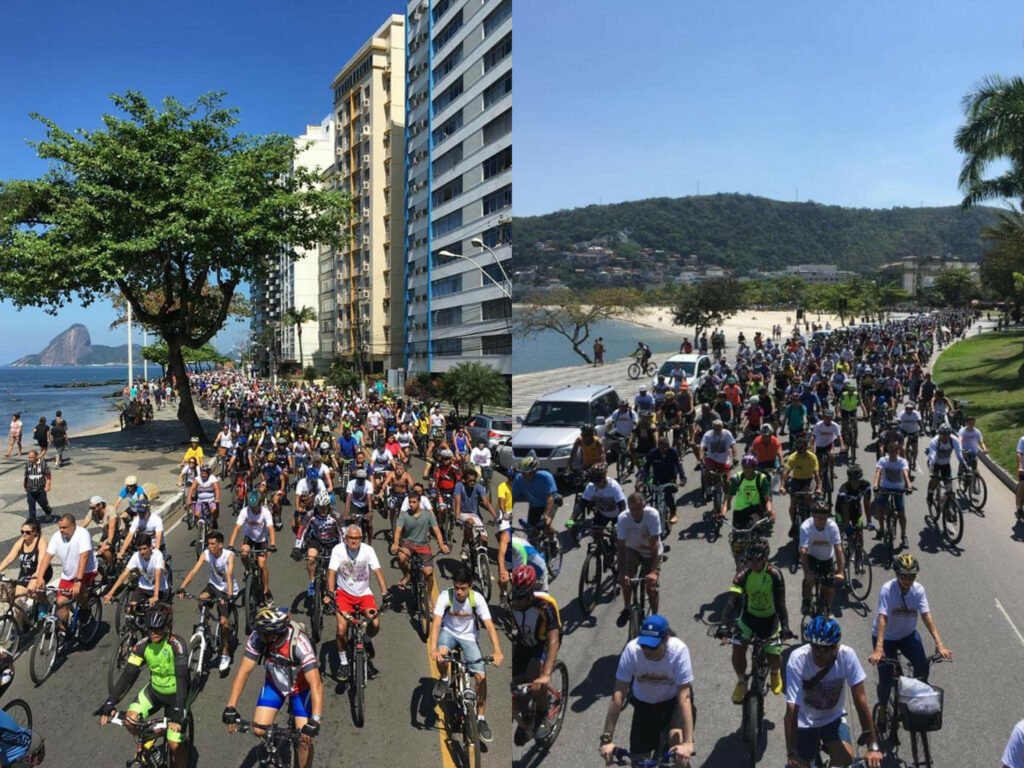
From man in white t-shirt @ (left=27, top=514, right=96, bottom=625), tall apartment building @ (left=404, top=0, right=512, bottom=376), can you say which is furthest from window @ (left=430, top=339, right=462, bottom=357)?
man in white t-shirt @ (left=27, top=514, right=96, bottom=625)

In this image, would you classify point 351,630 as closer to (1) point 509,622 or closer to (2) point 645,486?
(1) point 509,622

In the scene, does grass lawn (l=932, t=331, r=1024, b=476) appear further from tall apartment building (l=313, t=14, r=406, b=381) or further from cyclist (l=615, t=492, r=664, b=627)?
tall apartment building (l=313, t=14, r=406, b=381)

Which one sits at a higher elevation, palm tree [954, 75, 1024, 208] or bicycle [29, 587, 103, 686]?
palm tree [954, 75, 1024, 208]

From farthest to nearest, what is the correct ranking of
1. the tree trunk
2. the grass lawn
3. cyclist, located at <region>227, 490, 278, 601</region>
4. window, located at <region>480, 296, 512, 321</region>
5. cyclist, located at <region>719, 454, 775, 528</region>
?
the tree trunk, window, located at <region>480, 296, 512, 321</region>, the grass lawn, cyclist, located at <region>227, 490, 278, 601</region>, cyclist, located at <region>719, 454, 775, 528</region>

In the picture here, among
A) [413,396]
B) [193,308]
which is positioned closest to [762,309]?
[413,396]

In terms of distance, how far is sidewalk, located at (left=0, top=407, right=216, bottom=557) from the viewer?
21.5 meters

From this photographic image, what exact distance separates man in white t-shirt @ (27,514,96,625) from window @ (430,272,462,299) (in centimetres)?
3451

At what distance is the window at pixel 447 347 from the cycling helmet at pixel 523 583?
3617 centimetres

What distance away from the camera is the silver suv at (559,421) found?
15.5 m

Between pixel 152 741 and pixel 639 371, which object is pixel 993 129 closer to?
pixel 639 371

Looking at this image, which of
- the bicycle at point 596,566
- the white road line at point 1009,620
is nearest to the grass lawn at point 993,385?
the white road line at point 1009,620

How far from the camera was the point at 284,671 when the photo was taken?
256 inches

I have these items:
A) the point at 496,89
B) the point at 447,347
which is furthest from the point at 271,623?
the point at 447,347

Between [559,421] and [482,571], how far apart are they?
538cm
